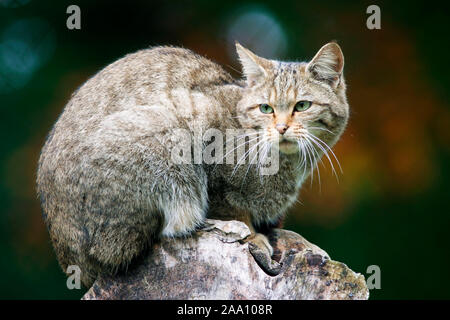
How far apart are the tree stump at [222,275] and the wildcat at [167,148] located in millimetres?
104

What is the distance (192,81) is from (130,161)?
99cm

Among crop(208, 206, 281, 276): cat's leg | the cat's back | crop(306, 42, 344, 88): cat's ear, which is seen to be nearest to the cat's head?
crop(306, 42, 344, 88): cat's ear

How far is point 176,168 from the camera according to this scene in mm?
3639

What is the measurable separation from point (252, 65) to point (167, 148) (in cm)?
→ 110

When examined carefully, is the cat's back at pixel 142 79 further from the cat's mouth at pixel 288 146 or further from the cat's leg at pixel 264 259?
the cat's leg at pixel 264 259

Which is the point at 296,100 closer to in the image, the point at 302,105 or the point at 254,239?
the point at 302,105

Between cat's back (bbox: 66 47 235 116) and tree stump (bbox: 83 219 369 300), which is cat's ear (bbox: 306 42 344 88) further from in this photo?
tree stump (bbox: 83 219 369 300)

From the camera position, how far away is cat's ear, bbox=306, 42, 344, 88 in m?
3.93

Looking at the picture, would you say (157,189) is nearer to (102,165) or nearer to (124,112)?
(102,165)

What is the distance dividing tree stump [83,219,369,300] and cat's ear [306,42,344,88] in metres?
1.39

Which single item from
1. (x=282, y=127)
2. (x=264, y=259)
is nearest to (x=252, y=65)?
(x=282, y=127)

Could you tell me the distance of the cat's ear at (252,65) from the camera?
4.17 meters

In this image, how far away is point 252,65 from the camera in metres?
4.21

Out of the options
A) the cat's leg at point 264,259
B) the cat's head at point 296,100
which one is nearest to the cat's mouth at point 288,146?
the cat's head at point 296,100
